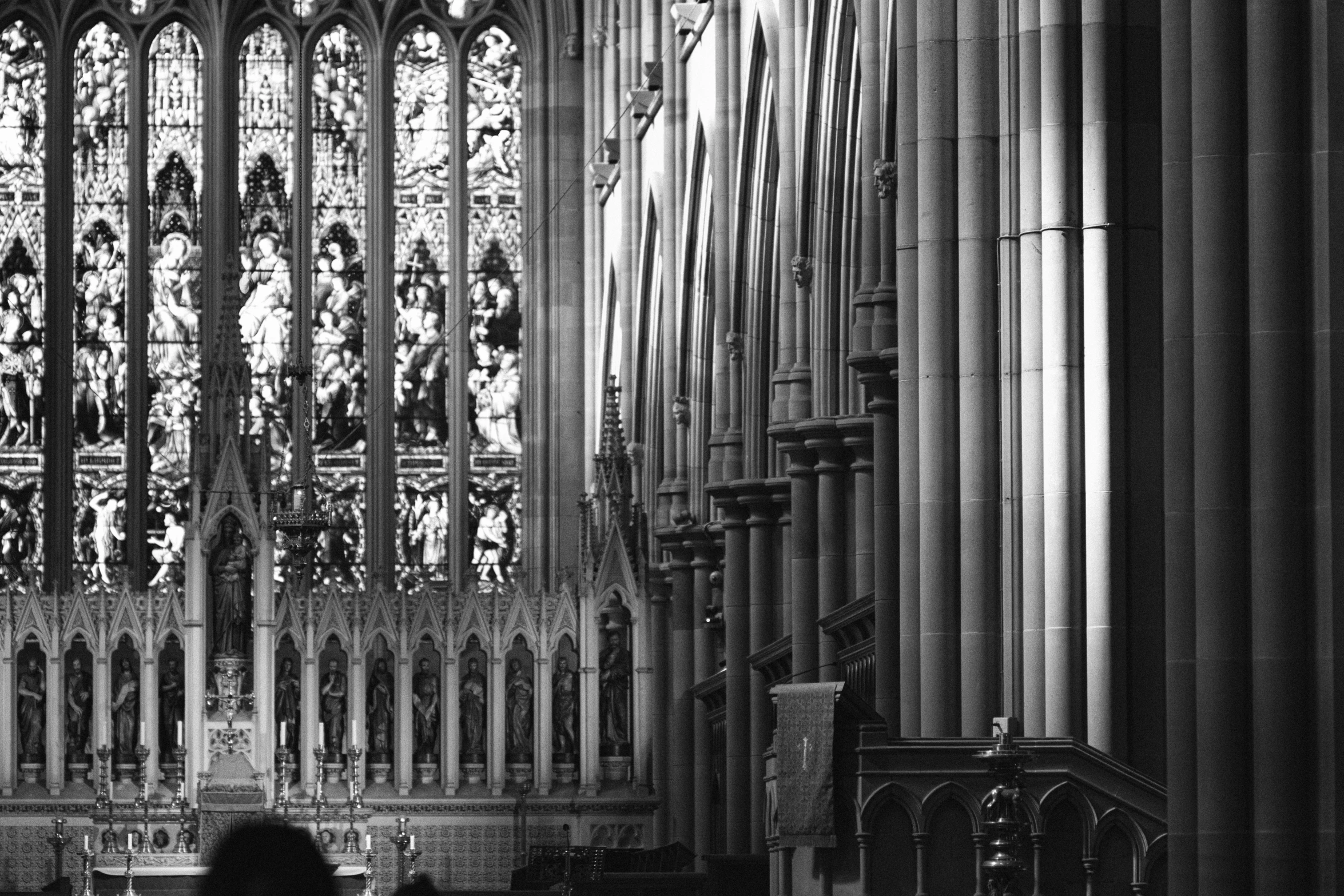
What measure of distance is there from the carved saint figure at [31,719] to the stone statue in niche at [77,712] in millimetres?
313

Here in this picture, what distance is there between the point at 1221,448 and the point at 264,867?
9.51m

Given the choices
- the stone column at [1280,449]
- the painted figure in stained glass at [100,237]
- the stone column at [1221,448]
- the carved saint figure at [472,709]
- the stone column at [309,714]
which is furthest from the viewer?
the painted figure in stained glass at [100,237]

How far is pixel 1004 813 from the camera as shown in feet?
52.3

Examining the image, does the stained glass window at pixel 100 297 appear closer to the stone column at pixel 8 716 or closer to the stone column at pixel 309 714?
the stone column at pixel 8 716

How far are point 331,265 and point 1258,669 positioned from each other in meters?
34.8

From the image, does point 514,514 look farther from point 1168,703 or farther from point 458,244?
point 1168,703

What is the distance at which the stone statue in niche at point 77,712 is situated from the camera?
35594 mm

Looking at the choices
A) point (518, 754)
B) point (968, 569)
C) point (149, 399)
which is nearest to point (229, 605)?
point (518, 754)

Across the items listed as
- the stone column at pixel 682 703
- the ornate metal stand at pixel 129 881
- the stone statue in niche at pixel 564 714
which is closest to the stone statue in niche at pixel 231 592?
the stone statue in niche at pixel 564 714

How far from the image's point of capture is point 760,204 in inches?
1238

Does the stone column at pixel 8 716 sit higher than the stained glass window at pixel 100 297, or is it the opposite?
the stained glass window at pixel 100 297

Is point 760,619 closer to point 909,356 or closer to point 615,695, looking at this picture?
point 615,695

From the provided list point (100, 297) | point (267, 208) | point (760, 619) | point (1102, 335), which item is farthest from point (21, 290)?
point (1102, 335)

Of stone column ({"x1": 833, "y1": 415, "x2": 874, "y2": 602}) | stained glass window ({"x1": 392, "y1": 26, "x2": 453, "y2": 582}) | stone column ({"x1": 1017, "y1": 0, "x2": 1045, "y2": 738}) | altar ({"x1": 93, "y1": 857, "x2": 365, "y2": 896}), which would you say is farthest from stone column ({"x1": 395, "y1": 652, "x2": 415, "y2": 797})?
stone column ({"x1": 1017, "y1": 0, "x2": 1045, "y2": 738})
